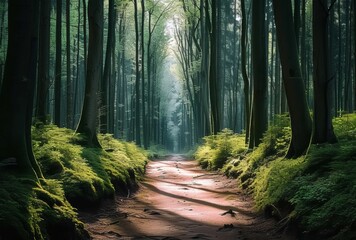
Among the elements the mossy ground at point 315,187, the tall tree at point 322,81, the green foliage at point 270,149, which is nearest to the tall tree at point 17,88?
the mossy ground at point 315,187

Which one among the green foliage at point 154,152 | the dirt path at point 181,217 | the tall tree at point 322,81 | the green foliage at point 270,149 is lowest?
the dirt path at point 181,217

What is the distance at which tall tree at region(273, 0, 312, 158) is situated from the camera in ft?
26.5

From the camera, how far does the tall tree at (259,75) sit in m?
11.6

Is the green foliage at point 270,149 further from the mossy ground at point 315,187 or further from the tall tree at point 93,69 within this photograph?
the tall tree at point 93,69

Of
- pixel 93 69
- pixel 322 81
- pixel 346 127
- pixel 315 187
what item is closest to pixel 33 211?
pixel 315 187

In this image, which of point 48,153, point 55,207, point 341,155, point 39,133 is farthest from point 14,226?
point 39,133

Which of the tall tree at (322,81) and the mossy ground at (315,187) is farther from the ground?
the tall tree at (322,81)

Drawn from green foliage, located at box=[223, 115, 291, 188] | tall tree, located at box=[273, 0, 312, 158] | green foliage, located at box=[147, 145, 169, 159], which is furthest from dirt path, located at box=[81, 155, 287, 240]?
green foliage, located at box=[147, 145, 169, 159]

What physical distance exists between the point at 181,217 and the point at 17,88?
361 cm

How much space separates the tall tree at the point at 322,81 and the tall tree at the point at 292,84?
794 millimetres

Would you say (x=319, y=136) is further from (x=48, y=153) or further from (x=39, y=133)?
(x=39, y=133)

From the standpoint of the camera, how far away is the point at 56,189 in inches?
213

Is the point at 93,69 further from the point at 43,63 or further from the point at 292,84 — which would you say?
the point at 292,84

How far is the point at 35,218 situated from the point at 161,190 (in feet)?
22.1
